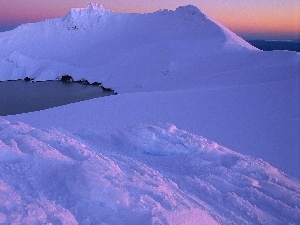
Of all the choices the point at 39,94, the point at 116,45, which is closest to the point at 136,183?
the point at 39,94

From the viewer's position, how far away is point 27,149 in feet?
11.5

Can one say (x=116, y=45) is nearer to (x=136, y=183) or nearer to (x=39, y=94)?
(x=39, y=94)

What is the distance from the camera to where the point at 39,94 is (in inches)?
1088

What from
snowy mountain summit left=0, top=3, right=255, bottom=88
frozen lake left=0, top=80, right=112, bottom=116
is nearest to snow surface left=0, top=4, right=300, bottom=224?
snowy mountain summit left=0, top=3, right=255, bottom=88

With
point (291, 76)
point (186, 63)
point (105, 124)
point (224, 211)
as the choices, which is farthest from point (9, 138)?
point (186, 63)

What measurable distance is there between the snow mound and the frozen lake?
18885 millimetres

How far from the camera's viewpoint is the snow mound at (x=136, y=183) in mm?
2648

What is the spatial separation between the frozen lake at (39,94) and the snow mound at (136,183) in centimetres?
1889

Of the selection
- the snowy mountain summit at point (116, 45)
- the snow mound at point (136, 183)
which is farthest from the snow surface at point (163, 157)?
the snowy mountain summit at point (116, 45)

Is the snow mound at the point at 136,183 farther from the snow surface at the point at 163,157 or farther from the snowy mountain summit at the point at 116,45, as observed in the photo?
the snowy mountain summit at the point at 116,45

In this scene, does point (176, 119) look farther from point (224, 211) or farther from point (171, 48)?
point (171, 48)

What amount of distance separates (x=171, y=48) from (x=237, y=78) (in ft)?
61.9

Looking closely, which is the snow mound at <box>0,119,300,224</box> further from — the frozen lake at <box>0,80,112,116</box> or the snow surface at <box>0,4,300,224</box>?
the frozen lake at <box>0,80,112,116</box>

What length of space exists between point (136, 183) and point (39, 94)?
86.6 feet
